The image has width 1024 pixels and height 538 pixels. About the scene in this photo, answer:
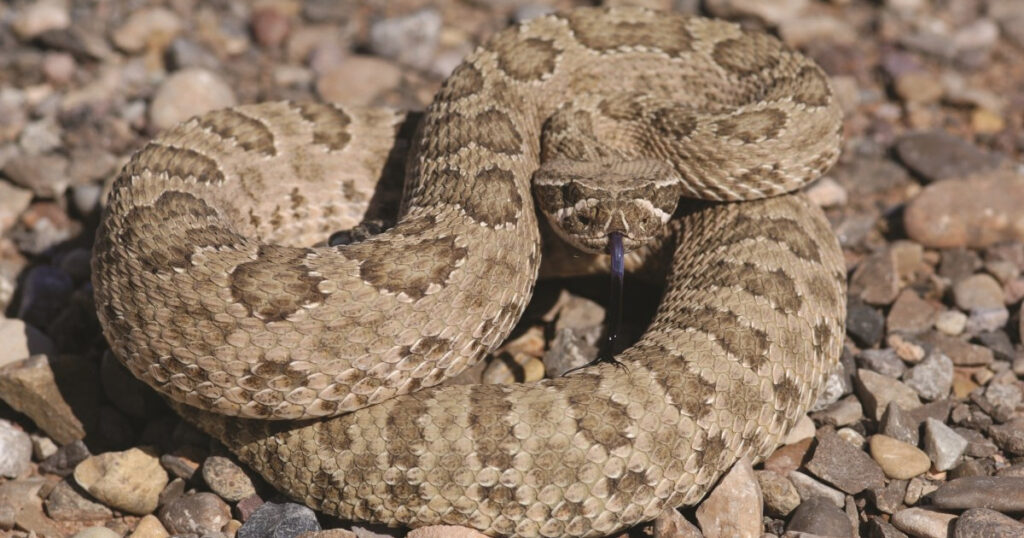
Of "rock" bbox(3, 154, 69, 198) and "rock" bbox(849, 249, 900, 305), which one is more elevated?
"rock" bbox(3, 154, 69, 198)

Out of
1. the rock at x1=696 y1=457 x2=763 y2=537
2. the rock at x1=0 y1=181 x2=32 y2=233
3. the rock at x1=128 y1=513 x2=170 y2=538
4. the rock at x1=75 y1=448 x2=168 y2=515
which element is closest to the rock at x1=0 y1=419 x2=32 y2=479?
the rock at x1=75 y1=448 x2=168 y2=515

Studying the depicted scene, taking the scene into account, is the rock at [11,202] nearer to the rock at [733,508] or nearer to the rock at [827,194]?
the rock at [733,508]

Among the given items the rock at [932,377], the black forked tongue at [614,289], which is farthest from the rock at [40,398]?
the rock at [932,377]

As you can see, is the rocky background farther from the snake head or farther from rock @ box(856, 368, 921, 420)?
the snake head

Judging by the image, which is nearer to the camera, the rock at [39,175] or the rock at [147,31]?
the rock at [39,175]

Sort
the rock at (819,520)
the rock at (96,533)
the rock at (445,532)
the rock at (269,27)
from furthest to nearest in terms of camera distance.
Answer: the rock at (269,27), the rock at (96,533), the rock at (819,520), the rock at (445,532)

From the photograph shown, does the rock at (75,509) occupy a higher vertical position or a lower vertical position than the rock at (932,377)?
higher

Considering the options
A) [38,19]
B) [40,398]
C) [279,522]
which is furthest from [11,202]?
[279,522]
